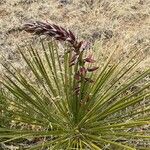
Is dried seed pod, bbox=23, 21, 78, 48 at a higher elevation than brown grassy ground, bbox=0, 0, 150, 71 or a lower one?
lower

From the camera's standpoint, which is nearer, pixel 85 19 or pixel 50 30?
pixel 50 30

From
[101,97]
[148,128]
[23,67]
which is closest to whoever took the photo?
[101,97]

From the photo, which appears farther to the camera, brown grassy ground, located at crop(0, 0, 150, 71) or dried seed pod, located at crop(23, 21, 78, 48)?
brown grassy ground, located at crop(0, 0, 150, 71)

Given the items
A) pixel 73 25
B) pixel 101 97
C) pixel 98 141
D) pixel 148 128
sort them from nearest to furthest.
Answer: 1. pixel 98 141
2. pixel 101 97
3. pixel 148 128
4. pixel 73 25

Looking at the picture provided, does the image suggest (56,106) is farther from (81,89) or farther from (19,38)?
(19,38)

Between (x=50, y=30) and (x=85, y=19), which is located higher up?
(x=85, y=19)

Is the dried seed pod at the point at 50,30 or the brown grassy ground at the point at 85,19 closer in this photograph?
the dried seed pod at the point at 50,30

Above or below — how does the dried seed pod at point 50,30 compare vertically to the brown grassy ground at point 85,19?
below

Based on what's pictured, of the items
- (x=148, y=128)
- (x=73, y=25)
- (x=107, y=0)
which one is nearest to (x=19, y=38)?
(x=73, y=25)
